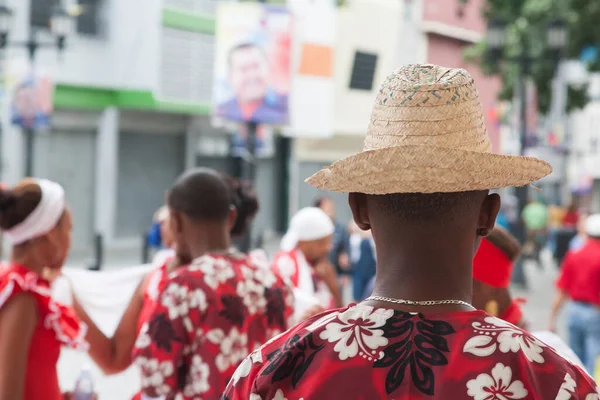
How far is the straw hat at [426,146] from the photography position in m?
1.78

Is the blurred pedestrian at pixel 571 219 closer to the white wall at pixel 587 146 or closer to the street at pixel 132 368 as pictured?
the street at pixel 132 368

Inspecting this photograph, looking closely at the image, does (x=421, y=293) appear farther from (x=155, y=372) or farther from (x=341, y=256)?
(x=341, y=256)

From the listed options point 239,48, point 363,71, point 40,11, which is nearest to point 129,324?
point 239,48

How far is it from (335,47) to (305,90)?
4381mm

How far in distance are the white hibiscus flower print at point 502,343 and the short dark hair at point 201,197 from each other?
1994 mm

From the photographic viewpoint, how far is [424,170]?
1.76 meters

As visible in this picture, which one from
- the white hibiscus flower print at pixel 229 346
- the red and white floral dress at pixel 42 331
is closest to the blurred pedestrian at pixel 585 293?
the white hibiscus flower print at pixel 229 346

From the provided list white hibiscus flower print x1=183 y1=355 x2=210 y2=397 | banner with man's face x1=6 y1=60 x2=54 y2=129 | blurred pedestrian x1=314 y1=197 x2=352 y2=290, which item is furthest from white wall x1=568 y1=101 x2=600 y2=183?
white hibiscus flower print x1=183 y1=355 x2=210 y2=397

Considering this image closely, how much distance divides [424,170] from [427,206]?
90mm

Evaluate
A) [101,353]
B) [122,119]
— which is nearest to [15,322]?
[101,353]

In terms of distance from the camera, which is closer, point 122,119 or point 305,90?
point 122,119

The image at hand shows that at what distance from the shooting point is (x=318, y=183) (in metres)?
1.99

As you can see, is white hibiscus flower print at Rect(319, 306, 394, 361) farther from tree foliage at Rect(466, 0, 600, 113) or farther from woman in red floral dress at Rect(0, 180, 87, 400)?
tree foliage at Rect(466, 0, 600, 113)

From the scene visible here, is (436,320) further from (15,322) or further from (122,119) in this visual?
(122,119)
